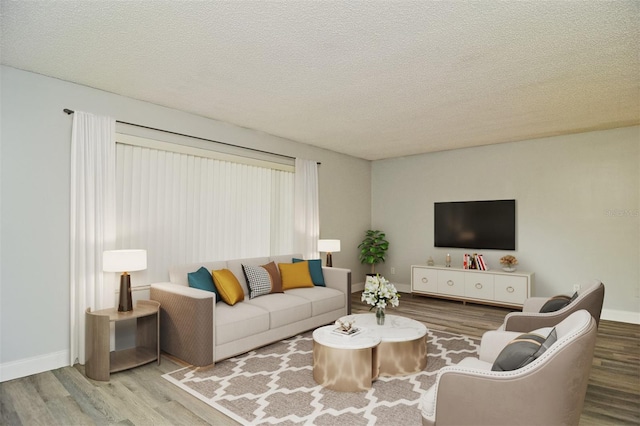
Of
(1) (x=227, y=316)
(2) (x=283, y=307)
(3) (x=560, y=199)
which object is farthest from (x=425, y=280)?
(1) (x=227, y=316)

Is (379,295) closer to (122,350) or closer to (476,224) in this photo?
(122,350)

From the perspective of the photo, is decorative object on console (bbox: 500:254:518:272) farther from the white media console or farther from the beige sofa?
the beige sofa

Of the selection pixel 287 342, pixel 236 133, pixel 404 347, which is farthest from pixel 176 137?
pixel 404 347

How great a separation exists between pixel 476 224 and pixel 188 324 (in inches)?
194

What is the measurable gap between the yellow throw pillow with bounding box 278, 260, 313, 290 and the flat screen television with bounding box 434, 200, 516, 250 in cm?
293

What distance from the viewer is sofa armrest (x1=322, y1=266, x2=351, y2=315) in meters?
4.88

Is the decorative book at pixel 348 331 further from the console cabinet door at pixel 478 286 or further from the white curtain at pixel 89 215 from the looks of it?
the console cabinet door at pixel 478 286

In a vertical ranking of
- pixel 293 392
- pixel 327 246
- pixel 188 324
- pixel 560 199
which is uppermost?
pixel 560 199

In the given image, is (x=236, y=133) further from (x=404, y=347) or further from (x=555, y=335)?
(x=555, y=335)

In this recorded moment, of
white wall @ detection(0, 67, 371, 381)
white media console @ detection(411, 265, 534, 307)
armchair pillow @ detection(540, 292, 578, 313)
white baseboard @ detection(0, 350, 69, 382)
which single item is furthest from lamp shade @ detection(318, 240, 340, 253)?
white baseboard @ detection(0, 350, 69, 382)

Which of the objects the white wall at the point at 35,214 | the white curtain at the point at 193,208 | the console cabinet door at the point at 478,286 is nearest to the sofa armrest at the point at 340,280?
the white curtain at the point at 193,208

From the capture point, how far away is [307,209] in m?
5.85

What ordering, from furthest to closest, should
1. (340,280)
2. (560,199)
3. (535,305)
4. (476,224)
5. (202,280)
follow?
1. (476,224)
2. (560,199)
3. (340,280)
4. (202,280)
5. (535,305)

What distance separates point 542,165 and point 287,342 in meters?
4.67
